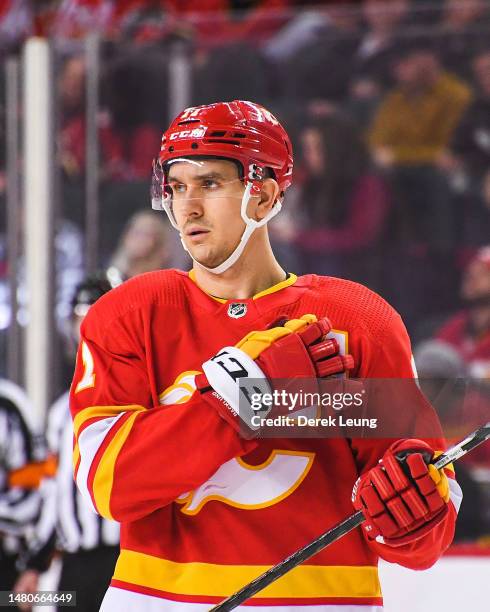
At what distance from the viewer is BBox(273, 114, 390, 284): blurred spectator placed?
8.96ft

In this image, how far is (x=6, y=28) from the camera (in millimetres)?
3197

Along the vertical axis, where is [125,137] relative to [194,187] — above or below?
above

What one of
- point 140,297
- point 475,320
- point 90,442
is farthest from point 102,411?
point 475,320

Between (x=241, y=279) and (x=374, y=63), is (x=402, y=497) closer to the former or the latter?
(x=241, y=279)

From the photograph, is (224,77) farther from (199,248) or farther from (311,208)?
(199,248)

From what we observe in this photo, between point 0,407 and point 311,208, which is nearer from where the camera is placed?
point 0,407

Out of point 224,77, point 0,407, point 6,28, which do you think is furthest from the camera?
point 6,28

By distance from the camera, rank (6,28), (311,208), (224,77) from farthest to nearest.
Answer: (6,28) < (311,208) < (224,77)

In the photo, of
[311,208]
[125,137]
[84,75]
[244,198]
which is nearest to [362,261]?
[311,208]

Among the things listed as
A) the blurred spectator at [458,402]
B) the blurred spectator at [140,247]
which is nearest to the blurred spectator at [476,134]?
the blurred spectator at [140,247]

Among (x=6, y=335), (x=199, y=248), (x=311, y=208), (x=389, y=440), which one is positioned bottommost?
(x=389, y=440)

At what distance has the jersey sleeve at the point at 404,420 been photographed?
1284 millimetres

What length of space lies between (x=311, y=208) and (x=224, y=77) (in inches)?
26.6

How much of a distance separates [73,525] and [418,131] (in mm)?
1593
